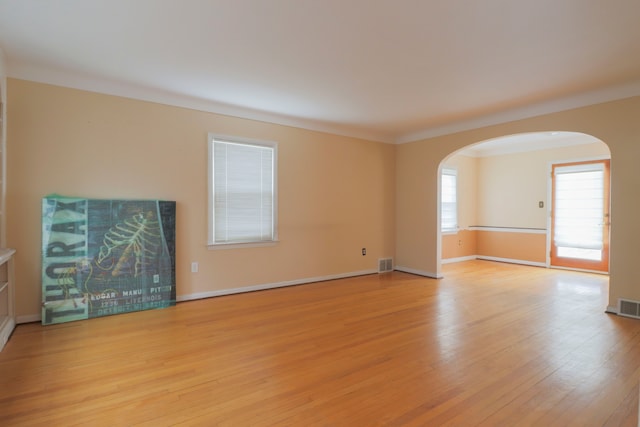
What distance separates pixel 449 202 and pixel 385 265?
250cm

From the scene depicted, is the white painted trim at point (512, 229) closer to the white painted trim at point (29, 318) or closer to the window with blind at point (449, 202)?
the window with blind at point (449, 202)

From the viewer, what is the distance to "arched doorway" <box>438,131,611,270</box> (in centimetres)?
652

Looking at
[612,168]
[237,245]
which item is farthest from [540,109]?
[237,245]

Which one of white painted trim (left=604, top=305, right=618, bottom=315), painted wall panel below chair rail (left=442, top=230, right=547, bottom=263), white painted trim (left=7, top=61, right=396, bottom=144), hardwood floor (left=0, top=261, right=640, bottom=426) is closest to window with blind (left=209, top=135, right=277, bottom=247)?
white painted trim (left=7, top=61, right=396, bottom=144)

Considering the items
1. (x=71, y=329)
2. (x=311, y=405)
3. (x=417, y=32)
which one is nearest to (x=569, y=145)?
(x=417, y=32)

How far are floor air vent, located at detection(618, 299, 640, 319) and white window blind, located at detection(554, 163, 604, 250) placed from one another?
2810 mm

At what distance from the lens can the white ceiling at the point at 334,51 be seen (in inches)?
89.3

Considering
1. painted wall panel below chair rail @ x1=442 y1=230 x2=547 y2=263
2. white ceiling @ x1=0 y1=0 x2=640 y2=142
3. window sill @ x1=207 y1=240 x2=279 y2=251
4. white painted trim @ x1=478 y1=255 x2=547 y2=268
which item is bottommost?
white painted trim @ x1=478 y1=255 x2=547 y2=268

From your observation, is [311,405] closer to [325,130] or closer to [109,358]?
[109,358]

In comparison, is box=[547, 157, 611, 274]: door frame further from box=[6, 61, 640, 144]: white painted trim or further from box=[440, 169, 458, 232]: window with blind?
box=[6, 61, 640, 144]: white painted trim

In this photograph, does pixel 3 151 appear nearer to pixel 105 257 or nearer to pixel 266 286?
pixel 105 257

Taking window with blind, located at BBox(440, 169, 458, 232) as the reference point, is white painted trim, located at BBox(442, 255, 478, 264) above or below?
below

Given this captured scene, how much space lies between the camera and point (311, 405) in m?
1.96

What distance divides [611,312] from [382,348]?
118 inches
